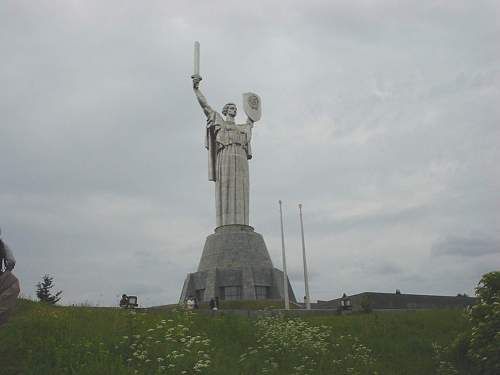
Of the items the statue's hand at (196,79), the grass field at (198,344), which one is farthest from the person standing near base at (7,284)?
the statue's hand at (196,79)

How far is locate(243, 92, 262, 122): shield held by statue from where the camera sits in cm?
2695

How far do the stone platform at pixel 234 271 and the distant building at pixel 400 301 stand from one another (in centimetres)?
255

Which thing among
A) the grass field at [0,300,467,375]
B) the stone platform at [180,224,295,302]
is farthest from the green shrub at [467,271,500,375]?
the stone platform at [180,224,295,302]

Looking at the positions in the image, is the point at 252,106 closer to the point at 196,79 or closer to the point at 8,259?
the point at 196,79

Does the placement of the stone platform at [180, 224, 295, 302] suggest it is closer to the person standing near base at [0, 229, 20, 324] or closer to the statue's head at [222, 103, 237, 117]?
the statue's head at [222, 103, 237, 117]

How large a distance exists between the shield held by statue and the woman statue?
0.62 meters

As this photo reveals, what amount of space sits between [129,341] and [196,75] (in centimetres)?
1801

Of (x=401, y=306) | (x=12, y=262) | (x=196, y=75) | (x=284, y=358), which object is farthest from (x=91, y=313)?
(x=196, y=75)

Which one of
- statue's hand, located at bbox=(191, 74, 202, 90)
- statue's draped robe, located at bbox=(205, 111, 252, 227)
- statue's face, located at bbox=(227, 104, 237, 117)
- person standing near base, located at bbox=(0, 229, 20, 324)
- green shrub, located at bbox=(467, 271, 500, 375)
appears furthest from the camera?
statue's face, located at bbox=(227, 104, 237, 117)

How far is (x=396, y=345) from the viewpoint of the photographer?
12.3 meters

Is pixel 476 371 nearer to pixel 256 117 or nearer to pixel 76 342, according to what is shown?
pixel 76 342

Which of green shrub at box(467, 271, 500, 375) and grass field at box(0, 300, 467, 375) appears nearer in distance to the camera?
grass field at box(0, 300, 467, 375)

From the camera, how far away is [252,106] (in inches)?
1072

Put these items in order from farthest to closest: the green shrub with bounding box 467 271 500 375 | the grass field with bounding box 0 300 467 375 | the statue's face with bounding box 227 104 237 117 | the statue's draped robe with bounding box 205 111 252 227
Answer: the statue's face with bounding box 227 104 237 117 < the statue's draped robe with bounding box 205 111 252 227 < the green shrub with bounding box 467 271 500 375 < the grass field with bounding box 0 300 467 375
